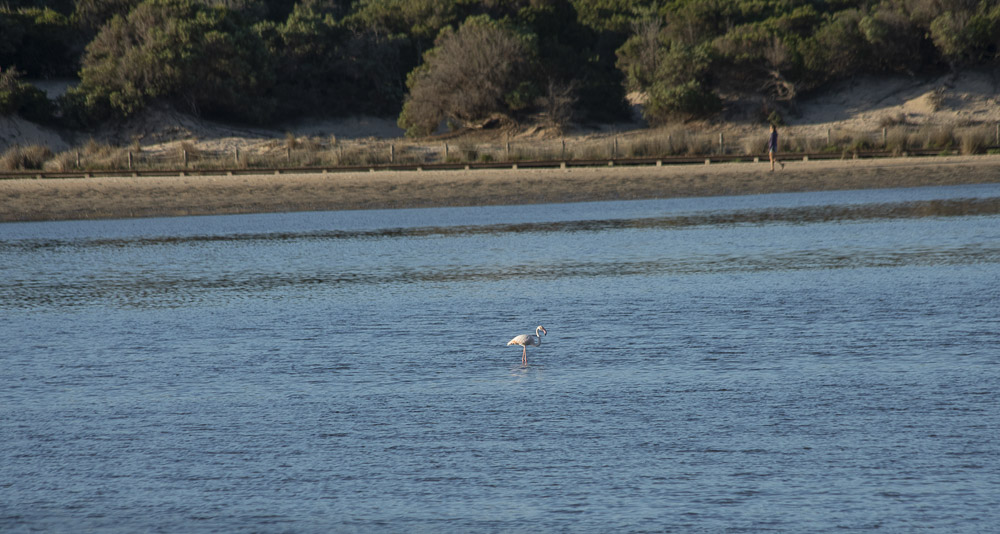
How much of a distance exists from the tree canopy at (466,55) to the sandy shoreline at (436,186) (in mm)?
15182

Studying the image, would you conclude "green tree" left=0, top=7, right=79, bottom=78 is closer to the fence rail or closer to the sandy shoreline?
the fence rail

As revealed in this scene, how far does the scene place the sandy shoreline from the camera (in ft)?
91.6

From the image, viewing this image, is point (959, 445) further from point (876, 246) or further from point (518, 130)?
point (518, 130)

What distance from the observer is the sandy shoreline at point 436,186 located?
27.9m

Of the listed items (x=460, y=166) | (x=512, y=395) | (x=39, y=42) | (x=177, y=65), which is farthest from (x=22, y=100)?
(x=512, y=395)

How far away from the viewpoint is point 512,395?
759 cm

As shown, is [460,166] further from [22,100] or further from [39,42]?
[39,42]

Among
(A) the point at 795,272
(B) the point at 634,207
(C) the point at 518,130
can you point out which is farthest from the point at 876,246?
(C) the point at 518,130

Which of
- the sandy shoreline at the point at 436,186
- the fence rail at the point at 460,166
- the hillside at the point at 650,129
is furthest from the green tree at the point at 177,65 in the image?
the sandy shoreline at the point at 436,186

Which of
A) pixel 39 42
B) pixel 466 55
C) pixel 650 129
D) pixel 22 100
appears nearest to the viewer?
pixel 22 100

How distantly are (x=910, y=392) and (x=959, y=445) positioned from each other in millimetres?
1243

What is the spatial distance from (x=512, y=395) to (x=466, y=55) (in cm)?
4125

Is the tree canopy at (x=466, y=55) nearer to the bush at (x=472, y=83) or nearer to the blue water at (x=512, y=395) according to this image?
the bush at (x=472, y=83)

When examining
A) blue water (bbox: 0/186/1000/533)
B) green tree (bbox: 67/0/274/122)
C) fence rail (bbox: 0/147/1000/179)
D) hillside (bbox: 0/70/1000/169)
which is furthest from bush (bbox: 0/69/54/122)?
blue water (bbox: 0/186/1000/533)
